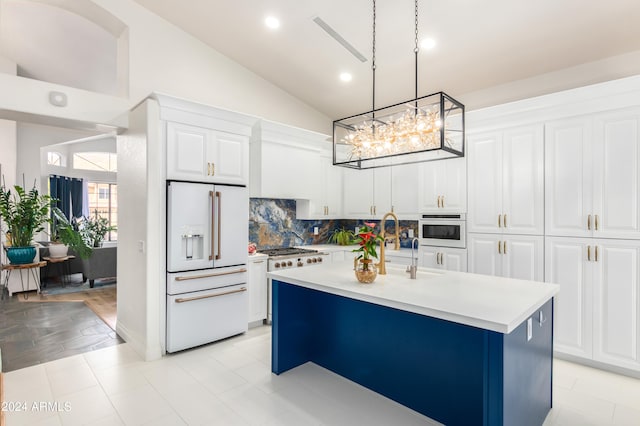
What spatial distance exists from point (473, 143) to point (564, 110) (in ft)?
2.87

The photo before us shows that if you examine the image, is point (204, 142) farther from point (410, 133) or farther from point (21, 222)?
point (21, 222)

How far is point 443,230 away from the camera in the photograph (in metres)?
4.11

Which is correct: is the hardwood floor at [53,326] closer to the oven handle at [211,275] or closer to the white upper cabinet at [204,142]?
the oven handle at [211,275]

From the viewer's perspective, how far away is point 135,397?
2.67 meters

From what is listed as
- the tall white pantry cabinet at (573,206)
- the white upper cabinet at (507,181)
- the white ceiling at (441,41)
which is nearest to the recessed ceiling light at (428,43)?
the white ceiling at (441,41)

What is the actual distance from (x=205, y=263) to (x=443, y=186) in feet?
9.59

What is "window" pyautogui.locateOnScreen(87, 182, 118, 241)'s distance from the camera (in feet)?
30.9

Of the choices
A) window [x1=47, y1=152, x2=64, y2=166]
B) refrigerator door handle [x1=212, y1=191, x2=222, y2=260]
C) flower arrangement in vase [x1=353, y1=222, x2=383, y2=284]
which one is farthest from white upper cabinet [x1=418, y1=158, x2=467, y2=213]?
window [x1=47, y1=152, x2=64, y2=166]

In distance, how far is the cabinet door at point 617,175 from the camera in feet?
9.69

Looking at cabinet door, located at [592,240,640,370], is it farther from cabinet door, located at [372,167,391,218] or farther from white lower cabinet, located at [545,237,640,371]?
cabinet door, located at [372,167,391,218]

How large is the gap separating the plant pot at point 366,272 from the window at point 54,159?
9.37 meters

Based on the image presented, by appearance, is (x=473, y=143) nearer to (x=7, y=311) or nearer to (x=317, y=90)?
(x=317, y=90)

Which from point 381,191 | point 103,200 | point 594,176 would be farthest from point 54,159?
point 594,176

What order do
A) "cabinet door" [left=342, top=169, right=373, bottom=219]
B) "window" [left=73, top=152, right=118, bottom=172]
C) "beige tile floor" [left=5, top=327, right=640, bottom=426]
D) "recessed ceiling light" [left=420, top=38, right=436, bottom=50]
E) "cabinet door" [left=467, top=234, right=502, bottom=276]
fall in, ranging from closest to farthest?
1. "beige tile floor" [left=5, top=327, right=640, bottom=426]
2. "recessed ceiling light" [left=420, top=38, right=436, bottom=50]
3. "cabinet door" [left=467, top=234, right=502, bottom=276]
4. "cabinet door" [left=342, top=169, right=373, bottom=219]
5. "window" [left=73, top=152, right=118, bottom=172]
